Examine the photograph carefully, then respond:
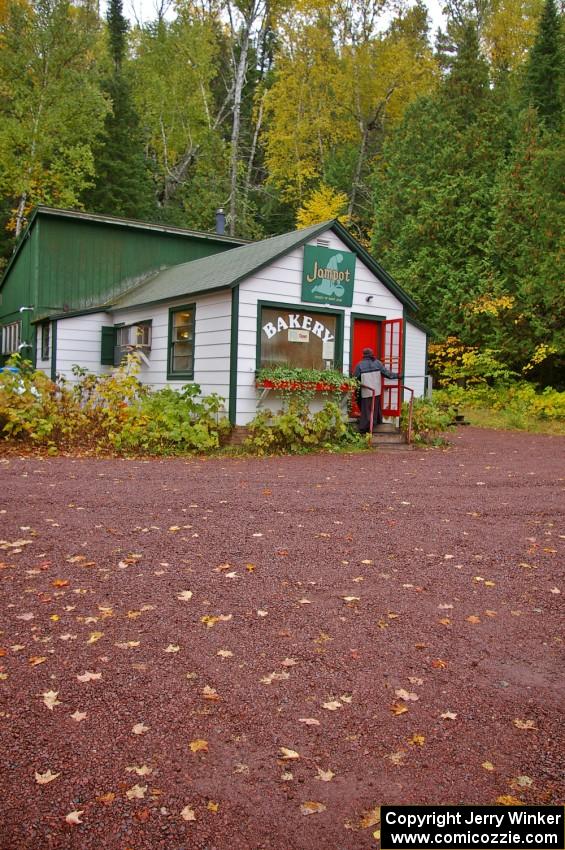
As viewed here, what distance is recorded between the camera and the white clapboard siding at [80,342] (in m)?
15.6

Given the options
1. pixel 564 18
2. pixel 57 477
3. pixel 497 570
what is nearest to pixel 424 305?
pixel 564 18

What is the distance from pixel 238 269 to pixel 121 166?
2139 cm

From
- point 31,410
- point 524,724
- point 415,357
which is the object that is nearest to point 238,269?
point 31,410

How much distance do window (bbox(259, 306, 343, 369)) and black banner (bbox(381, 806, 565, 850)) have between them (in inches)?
389

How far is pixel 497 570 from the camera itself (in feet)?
15.4

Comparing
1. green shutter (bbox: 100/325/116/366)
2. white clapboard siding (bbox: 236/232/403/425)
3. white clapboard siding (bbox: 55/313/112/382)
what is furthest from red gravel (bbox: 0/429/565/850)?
white clapboard siding (bbox: 55/313/112/382)

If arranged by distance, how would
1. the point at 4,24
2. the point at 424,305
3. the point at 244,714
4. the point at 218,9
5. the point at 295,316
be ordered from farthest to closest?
the point at 218,9 → the point at 4,24 → the point at 424,305 → the point at 295,316 → the point at 244,714

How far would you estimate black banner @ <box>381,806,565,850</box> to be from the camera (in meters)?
2.07

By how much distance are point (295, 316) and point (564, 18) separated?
2419 centimetres

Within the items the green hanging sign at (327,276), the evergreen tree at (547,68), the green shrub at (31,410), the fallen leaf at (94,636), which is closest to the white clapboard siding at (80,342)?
the green shrub at (31,410)

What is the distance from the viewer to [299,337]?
39.8ft

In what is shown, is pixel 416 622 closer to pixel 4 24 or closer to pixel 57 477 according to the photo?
pixel 57 477

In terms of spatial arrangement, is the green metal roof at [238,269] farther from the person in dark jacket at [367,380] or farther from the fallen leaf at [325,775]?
the fallen leaf at [325,775]

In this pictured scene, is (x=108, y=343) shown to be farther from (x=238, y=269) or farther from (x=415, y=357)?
(x=415, y=357)
